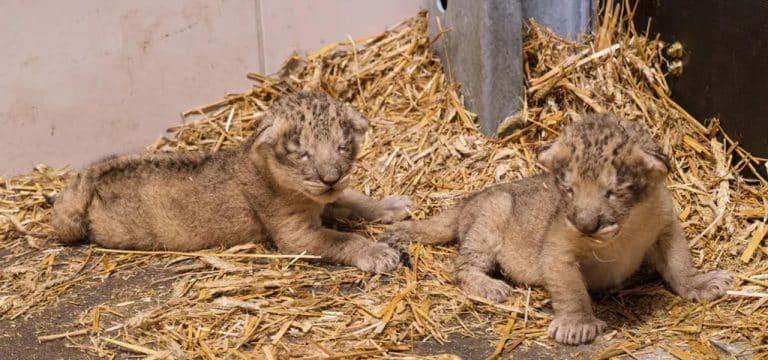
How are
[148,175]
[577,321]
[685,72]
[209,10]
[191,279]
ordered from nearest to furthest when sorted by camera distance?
[577,321] < [191,279] < [148,175] < [685,72] < [209,10]

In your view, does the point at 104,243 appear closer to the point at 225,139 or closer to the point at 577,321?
the point at 225,139

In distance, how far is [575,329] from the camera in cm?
586

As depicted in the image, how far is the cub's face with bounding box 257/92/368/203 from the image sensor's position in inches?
274

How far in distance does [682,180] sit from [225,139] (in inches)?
164

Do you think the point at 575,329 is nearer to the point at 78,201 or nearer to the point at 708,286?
the point at 708,286

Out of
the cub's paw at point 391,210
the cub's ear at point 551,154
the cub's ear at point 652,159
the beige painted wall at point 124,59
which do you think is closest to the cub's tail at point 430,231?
the cub's paw at point 391,210

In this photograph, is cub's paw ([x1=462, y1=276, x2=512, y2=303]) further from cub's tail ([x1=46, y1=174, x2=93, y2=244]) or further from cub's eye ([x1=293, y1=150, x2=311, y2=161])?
cub's tail ([x1=46, y1=174, x2=93, y2=244])

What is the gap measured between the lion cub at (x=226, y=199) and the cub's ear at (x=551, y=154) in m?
1.58

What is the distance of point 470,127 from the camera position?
8625 millimetres

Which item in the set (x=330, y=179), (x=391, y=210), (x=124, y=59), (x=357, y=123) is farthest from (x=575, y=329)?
(x=124, y=59)

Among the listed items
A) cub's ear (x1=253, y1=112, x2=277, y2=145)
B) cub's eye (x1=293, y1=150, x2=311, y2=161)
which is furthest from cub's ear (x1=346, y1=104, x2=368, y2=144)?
cub's ear (x1=253, y1=112, x2=277, y2=145)

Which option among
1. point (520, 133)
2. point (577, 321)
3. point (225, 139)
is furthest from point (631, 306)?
point (225, 139)

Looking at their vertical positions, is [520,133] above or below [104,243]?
above

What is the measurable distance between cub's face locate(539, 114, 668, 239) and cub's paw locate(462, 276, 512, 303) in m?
1.02
